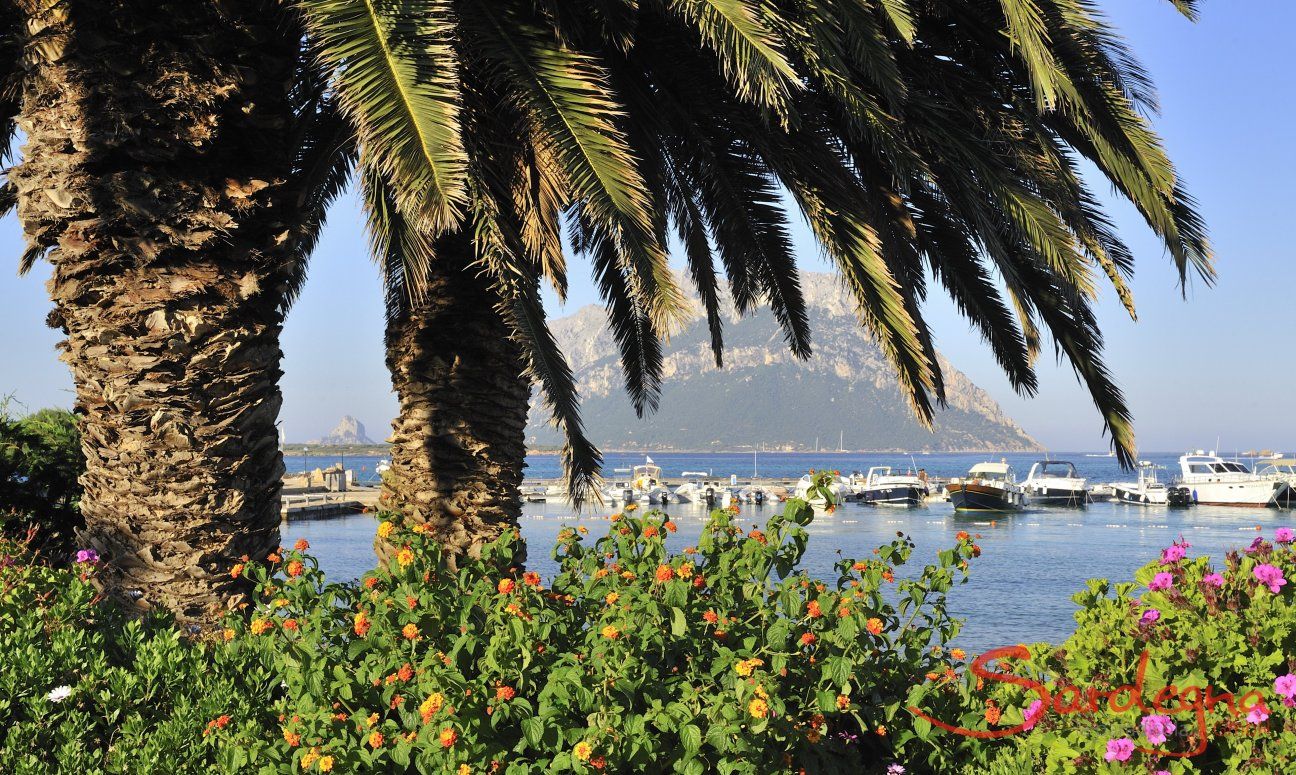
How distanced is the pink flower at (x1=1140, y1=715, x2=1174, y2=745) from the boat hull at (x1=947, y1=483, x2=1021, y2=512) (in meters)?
48.8

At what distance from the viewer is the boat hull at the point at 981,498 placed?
161 ft

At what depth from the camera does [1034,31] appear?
516cm

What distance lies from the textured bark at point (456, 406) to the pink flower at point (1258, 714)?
4750 millimetres

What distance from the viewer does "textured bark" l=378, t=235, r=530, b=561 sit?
665 centimetres

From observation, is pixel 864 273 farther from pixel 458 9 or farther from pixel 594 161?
pixel 458 9

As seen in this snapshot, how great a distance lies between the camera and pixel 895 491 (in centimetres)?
5612

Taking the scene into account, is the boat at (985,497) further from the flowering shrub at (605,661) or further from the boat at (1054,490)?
the flowering shrub at (605,661)

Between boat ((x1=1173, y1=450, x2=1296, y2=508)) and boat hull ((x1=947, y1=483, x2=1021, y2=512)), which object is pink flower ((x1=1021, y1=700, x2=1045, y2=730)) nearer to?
boat hull ((x1=947, y1=483, x2=1021, y2=512))

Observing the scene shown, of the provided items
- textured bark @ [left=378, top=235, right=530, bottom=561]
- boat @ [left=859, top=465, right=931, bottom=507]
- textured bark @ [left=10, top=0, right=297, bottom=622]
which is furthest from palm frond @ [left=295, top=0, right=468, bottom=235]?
boat @ [left=859, top=465, right=931, bottom=507]

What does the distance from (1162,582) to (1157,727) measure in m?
0.64

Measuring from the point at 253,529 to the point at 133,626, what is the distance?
136 centimetres

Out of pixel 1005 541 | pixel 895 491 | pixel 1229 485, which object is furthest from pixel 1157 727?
pixel 1229 485

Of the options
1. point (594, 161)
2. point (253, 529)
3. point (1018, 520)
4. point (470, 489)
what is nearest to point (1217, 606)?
point (594, 161)

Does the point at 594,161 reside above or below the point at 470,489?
above
